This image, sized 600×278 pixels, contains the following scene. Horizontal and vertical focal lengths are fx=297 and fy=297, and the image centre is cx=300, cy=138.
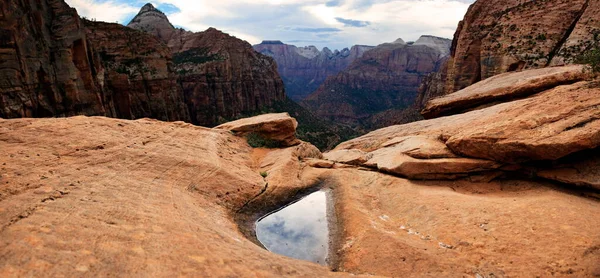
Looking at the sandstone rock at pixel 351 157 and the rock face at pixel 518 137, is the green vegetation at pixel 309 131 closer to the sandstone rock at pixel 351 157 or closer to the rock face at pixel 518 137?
the sandstone rock at pixel 351 157

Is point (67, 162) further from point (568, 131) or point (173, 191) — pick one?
point (568, 131)

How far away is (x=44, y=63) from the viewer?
101 feet

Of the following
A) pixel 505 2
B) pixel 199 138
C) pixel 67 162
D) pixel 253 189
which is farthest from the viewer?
pixel 505 2

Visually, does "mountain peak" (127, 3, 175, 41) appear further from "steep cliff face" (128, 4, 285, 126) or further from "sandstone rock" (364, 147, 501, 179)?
"sandstone rock" (364, 147, 501, 179)

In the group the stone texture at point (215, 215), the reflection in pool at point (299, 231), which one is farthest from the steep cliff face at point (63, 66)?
the reflection in pool at point (299, 231)

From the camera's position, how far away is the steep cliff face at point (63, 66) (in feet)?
88.3

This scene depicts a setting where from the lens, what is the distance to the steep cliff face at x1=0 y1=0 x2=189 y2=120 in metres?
26.9

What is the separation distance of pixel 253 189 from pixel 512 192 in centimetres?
1025

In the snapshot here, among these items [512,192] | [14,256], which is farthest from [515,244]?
[14,256]

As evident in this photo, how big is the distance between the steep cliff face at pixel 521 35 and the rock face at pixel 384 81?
12073cm

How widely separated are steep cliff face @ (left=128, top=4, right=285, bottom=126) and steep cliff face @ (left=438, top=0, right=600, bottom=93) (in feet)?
204

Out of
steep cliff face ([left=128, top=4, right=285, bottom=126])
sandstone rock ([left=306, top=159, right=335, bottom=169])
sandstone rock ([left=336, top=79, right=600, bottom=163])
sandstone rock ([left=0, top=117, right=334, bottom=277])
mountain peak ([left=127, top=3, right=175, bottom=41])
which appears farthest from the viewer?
mountain peak ([left=127, top=3, right=175, bottom=41])

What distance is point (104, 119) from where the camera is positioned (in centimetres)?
1453

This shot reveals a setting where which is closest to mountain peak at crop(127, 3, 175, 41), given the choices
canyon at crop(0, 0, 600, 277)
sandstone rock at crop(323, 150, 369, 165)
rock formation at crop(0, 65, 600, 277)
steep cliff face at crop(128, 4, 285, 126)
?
steep cliff face at crop(128, 4, 285, 126)
